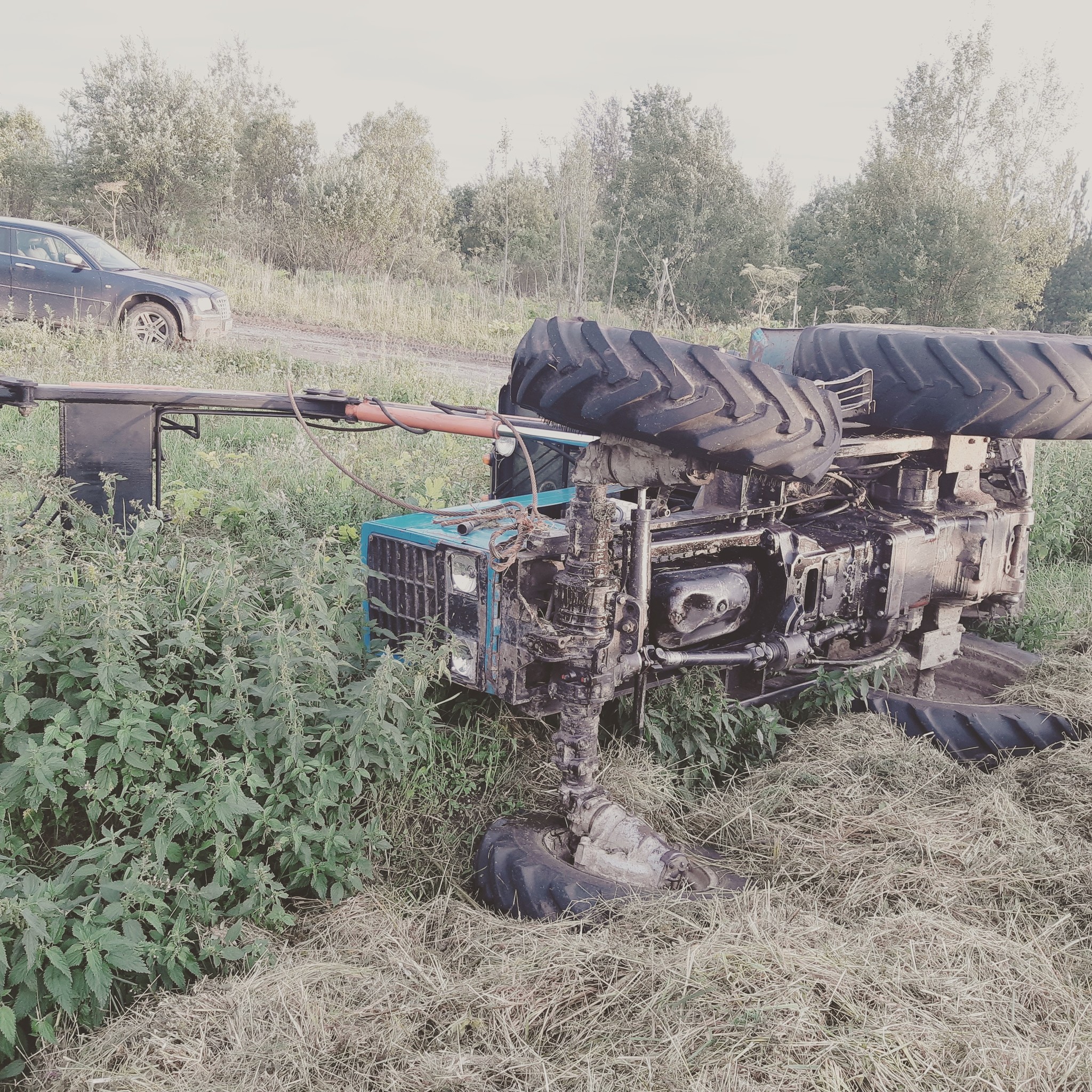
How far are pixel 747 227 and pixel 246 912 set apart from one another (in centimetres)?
2104

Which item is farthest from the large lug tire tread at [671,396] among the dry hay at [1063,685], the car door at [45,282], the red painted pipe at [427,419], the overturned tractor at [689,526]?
the car door at [45,282]

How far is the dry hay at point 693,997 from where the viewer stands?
205cm

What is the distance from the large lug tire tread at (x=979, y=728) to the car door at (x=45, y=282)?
32.8 ft

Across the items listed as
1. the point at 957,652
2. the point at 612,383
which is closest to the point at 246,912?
the point at 612,383

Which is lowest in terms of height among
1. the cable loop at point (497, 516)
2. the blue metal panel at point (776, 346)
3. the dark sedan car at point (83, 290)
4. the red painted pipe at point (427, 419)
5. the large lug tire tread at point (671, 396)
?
the cable loop at point (497, 516)

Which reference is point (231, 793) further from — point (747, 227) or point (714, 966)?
point (747, 227)

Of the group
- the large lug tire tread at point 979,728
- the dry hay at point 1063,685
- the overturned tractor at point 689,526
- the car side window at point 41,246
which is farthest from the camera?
the car side window at point 41,246

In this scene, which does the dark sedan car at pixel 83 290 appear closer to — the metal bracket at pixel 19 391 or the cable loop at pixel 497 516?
the metal bracket at pixel 19 391

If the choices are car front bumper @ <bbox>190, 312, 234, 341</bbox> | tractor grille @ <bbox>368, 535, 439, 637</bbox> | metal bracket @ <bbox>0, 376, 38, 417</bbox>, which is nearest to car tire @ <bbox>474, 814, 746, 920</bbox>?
tractor grille @ <bbox>368, 535, 439, 637</bbox>

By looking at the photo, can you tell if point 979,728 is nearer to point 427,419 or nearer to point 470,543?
point 470,543

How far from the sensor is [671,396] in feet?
7.95

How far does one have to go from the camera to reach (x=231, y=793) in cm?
265

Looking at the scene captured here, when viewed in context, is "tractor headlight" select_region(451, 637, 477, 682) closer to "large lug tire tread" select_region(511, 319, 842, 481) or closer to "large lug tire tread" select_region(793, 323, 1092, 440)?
"large lug tire tread" select_region(511, 319, 842, 481)

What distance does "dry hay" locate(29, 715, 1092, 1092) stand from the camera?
6.72 ft
